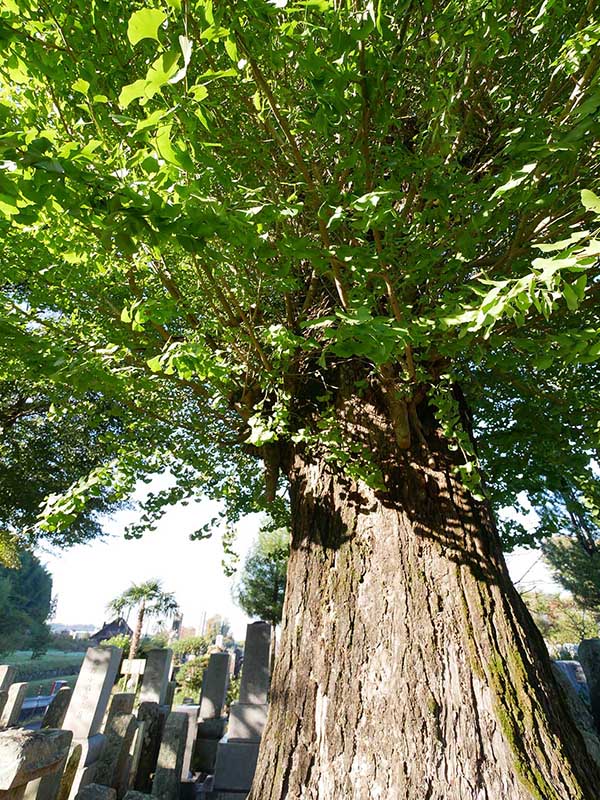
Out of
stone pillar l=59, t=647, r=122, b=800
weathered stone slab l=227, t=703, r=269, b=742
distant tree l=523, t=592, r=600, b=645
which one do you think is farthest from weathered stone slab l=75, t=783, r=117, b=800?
distant tree l=523, t=592, r=600, b=645

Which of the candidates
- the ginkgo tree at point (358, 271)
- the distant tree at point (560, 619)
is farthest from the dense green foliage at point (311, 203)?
the distant tree at point (560, 619)

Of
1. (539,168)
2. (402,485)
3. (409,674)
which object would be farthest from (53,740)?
(539,168)

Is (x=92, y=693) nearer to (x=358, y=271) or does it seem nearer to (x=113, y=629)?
(x=358, y=271)

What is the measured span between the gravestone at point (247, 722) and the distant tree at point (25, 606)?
773 inches

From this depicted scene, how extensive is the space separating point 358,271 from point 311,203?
0.64 meters

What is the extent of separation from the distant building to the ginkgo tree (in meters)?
37.4

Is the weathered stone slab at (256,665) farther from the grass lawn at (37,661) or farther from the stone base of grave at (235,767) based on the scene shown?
the grass lawn at (37,661)

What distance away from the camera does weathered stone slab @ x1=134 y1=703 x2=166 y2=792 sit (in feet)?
18.8

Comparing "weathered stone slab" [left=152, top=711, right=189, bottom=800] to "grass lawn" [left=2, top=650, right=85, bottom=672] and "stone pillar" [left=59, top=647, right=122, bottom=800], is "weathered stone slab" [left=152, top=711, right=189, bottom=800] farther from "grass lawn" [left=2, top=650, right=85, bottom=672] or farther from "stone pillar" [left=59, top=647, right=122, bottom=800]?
"grass lawn" [left=2, top=650, right=85, bottom=672]

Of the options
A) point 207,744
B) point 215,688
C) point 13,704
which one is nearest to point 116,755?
point 207,744

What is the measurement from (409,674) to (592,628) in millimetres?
25528

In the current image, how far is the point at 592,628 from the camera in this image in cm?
2142

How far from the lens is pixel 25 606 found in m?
39.0

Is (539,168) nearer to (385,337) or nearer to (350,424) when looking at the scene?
(385,337)
